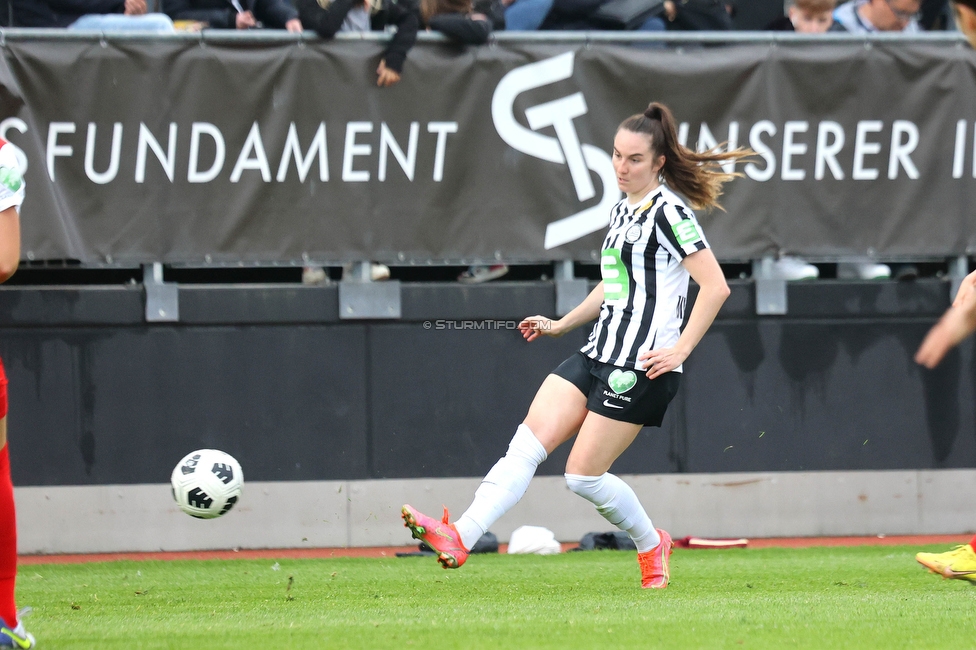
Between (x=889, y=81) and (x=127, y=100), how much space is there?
5977 millimetres

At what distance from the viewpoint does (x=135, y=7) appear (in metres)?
9.09

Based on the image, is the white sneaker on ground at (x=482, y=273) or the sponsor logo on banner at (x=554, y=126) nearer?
the sponsor logo on banner at (x=554, y=126)

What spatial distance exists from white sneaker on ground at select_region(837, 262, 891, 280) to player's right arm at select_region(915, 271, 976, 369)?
5107 millimetres

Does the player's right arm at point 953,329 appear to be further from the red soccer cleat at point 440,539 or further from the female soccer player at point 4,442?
the female soccer player at point 4,442

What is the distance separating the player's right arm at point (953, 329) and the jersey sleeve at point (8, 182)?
326 centimetres

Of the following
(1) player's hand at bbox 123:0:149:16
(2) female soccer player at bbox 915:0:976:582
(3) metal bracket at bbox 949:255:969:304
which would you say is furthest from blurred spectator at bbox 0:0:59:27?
(3) metal bracket at bbox 949:255:969:304

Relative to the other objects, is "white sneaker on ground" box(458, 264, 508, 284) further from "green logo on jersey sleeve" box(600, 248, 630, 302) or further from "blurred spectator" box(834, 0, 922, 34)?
"green logo on jersey sleeve" box(600, 248, 630, 302)

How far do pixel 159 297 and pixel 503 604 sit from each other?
4630 millimetres

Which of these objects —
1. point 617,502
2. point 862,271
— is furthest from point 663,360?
point 862,271

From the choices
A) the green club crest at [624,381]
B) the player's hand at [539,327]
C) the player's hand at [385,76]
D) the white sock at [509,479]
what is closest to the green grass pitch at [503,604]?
the white sock at [509,479]

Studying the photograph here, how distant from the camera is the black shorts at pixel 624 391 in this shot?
17.7 feet

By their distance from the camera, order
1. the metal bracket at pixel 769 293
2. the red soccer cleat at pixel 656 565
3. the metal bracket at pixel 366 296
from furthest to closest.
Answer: the metal bracket at pixel 769 293, the metal bracket at pixel 366 296, the red soccer cleat at pixel 656 565

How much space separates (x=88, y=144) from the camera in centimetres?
872

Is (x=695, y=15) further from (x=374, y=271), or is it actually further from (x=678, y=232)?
(x=678, y=232)
